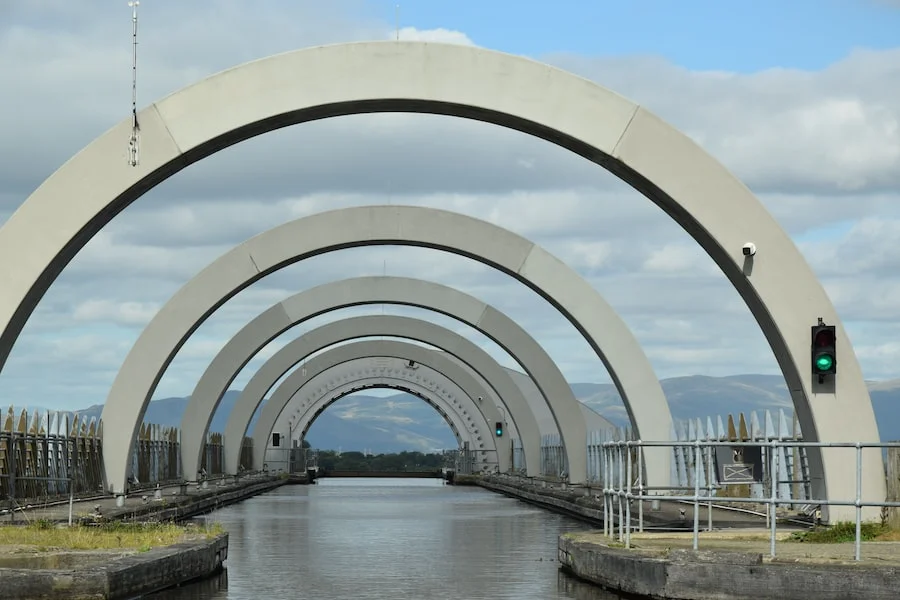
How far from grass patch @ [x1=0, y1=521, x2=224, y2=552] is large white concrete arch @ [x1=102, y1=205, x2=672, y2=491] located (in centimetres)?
1529

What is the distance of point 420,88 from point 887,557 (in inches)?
382

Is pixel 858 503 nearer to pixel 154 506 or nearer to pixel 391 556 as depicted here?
pixel 391 556

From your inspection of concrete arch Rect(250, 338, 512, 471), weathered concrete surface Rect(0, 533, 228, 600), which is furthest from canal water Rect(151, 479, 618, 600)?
concrete arch Rect(250, 338, 512, 471)

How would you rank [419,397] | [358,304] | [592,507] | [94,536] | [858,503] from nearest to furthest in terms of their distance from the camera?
[858,503] < [94,536] < [592,507] < [358,304] < [419,397]

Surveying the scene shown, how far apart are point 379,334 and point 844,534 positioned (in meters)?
36.2

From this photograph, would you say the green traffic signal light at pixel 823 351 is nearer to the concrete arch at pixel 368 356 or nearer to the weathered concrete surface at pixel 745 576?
the weathered concrete surface at pixel 745 576

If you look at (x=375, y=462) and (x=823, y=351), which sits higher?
(x=823, y=351)

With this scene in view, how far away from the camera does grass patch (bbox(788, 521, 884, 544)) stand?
1853 centimetres

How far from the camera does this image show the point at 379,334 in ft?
177

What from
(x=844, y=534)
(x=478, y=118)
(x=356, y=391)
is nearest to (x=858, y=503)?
(x=844, y=534)

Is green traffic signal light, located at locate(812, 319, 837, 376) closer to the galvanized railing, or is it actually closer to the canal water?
the galvanized railing

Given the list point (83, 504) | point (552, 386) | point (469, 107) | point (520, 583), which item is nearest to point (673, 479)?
point (552, 386)

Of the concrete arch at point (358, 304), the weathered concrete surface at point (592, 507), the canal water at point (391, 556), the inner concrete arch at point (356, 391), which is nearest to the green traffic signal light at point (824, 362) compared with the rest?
the weathered concrete surface at point (592, 507)

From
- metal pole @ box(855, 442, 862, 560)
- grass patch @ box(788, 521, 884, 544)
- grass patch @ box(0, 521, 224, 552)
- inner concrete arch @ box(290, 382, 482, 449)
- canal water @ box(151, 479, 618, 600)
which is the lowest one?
canal water @ box(151, 479, 618, 600)
